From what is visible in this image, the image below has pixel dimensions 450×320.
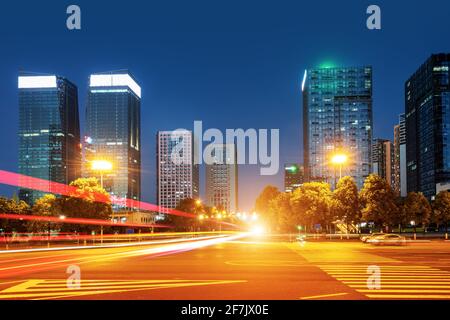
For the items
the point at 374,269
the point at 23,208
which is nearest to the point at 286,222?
the point at 23,208

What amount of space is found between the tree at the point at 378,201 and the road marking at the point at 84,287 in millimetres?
49237

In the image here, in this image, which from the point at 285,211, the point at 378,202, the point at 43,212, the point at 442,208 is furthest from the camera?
the point at 285,211

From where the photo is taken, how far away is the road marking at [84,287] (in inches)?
642

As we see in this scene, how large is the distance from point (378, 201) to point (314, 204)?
13056 mm

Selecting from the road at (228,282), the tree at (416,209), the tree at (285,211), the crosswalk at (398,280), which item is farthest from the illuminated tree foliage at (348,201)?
the crosswalk at (398,280)

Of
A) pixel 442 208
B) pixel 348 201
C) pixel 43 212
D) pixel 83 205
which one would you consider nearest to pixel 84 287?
pixel 83 205

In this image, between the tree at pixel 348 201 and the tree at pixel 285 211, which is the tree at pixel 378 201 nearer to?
the tree at pixel 348 201

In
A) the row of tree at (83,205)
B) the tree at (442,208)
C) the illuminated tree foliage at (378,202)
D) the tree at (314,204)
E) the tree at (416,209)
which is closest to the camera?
the row of tree at (83,205)

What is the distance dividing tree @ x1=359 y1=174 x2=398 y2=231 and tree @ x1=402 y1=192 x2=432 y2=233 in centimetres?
1292

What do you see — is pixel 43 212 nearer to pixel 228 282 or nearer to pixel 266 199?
pixel 228 282

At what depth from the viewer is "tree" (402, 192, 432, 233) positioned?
77.8 m

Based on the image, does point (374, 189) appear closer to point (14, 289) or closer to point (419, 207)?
point (419, 207)

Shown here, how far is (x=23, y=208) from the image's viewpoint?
3137 inches

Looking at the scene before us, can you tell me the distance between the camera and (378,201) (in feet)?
213
